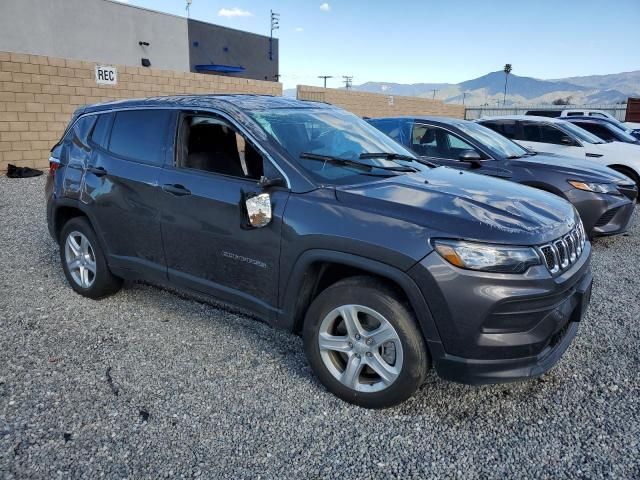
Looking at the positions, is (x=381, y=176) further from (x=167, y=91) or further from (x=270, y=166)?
(x=167, y=91)

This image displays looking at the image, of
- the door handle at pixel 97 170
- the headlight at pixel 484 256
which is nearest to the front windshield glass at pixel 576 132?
the headlight at pixel 484 256

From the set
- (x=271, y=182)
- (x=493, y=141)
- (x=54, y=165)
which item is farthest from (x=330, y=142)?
(x=493, y=141)

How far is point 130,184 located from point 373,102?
70.8 feet

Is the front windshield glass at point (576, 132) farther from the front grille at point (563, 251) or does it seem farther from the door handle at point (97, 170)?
the door handle at point (97, 170)

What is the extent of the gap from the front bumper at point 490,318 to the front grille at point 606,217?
4.12 m

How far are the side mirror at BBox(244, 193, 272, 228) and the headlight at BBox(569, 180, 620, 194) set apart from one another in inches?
186

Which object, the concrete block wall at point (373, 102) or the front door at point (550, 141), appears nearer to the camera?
the front door at point (550, 141)

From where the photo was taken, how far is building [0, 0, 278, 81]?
20.1 metres

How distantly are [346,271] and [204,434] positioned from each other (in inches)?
46.9

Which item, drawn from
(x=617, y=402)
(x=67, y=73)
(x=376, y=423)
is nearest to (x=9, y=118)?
(x=67, y=73)

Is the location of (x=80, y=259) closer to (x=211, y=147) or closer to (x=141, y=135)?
(x=141, y=135)

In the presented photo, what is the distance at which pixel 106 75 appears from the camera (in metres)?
12.6

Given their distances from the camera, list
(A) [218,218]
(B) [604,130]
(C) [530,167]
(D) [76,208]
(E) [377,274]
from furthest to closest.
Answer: (B) [604,130]
(C) [530,167]
(D) [76,208]
(A) [218,218]
(E) [377,274]

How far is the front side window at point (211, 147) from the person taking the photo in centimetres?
357
